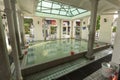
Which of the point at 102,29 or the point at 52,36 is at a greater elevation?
the point at 102,29

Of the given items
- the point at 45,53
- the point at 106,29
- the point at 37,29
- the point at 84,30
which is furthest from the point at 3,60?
the point at 84,30

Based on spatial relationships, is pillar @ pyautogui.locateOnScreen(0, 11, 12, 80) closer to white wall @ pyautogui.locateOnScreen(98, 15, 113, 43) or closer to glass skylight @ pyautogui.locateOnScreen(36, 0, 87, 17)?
glass skylight @ pyautogui.locateOnScreen(36, 0, 87, 17)

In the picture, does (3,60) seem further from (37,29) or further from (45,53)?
(37,29)

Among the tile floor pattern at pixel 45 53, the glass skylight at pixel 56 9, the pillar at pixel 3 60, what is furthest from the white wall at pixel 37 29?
the pillar at pixel 3 60

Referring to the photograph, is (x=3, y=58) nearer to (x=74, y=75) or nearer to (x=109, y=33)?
(x=74, y=75)

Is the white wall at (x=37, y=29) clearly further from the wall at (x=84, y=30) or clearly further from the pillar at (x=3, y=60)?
the pillar at (x=3, y=60)

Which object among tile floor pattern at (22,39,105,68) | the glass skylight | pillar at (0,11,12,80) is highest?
the glass skylight

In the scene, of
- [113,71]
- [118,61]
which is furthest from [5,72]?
[118,61]

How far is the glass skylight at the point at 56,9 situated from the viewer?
8350 millimetres

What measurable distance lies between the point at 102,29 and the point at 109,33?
2.70 ft

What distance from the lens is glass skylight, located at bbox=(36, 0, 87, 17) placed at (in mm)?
8350

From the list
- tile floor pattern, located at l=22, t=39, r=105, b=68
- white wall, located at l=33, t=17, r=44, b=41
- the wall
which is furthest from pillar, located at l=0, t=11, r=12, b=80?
the wall

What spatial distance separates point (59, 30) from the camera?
449 inches

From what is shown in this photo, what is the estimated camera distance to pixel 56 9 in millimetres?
9719
